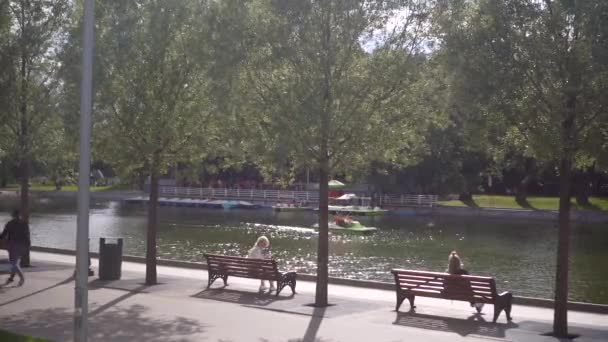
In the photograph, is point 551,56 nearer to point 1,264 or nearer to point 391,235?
point 1,264

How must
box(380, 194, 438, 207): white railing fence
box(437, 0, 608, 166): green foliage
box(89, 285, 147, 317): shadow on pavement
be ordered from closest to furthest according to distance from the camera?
box(437, 0, 608, 166): green foliage
box(89, 285, 147, 317): shadow on pavement
box(380, 194, 438, 207): white railing fence

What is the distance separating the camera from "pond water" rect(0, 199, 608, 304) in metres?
28.1

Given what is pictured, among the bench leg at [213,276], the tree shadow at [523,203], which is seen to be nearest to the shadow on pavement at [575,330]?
the bench leg at [213,276]

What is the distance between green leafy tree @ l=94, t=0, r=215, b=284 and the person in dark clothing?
2.82m

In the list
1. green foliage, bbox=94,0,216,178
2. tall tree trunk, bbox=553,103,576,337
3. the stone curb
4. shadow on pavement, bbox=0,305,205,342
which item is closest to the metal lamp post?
shadow on pavement, bbox=0,305,205,342

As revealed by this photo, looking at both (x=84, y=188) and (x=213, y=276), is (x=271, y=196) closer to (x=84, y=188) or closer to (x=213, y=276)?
(x=213, y=276)

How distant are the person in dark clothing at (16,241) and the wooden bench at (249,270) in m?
4.48

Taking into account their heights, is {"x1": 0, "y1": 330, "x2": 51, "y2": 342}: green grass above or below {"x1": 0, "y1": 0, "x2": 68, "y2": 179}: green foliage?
below

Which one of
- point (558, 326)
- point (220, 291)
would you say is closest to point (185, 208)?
point (220, 291)

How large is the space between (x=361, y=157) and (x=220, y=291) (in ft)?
17.5

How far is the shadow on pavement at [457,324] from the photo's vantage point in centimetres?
1313

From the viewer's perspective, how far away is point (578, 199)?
65.9m

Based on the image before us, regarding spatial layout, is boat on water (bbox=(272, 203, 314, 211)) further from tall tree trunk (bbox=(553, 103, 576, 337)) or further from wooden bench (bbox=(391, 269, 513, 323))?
tall tree trunk (bbox=(553, 103, 576, 337))

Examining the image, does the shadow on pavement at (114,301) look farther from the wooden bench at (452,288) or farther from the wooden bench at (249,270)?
the wooden bench at (452,288)
